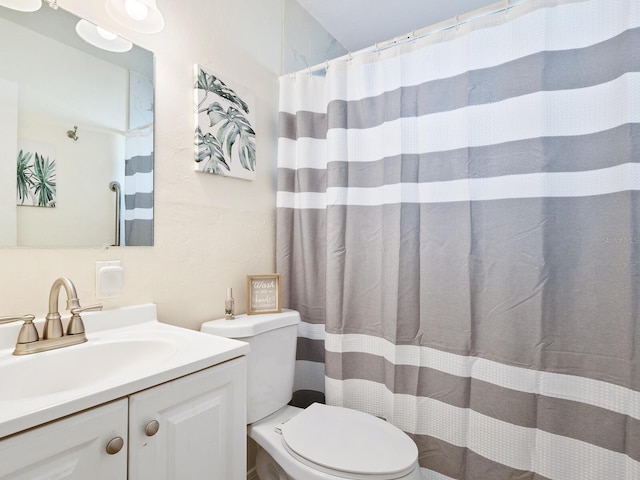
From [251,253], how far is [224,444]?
830mm

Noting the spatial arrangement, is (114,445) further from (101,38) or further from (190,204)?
(101,38)

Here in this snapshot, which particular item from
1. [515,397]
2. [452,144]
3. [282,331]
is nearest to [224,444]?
[282,331]

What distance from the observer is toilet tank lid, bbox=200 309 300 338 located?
125 centimetres

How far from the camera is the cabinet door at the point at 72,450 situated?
1.81 ft

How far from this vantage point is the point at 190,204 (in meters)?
1.32

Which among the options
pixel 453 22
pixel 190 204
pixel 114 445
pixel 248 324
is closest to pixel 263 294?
pixel 248 324

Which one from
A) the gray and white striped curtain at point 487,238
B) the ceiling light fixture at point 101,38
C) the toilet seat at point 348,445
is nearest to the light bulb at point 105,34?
the ceiling light fixture at point 101,38

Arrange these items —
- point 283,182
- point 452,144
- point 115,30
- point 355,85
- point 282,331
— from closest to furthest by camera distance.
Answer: point 115,30, point 452,144, point 282,331, point 355,85, point 283,182

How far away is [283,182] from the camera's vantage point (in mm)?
1640

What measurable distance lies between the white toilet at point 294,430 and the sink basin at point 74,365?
0.32m

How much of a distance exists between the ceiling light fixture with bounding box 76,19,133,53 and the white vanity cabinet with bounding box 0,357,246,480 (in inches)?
40.8

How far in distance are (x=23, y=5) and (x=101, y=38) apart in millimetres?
187

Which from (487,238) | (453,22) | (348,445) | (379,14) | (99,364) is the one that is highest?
(379,14)

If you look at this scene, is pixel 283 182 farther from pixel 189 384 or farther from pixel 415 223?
pixel 189 384
